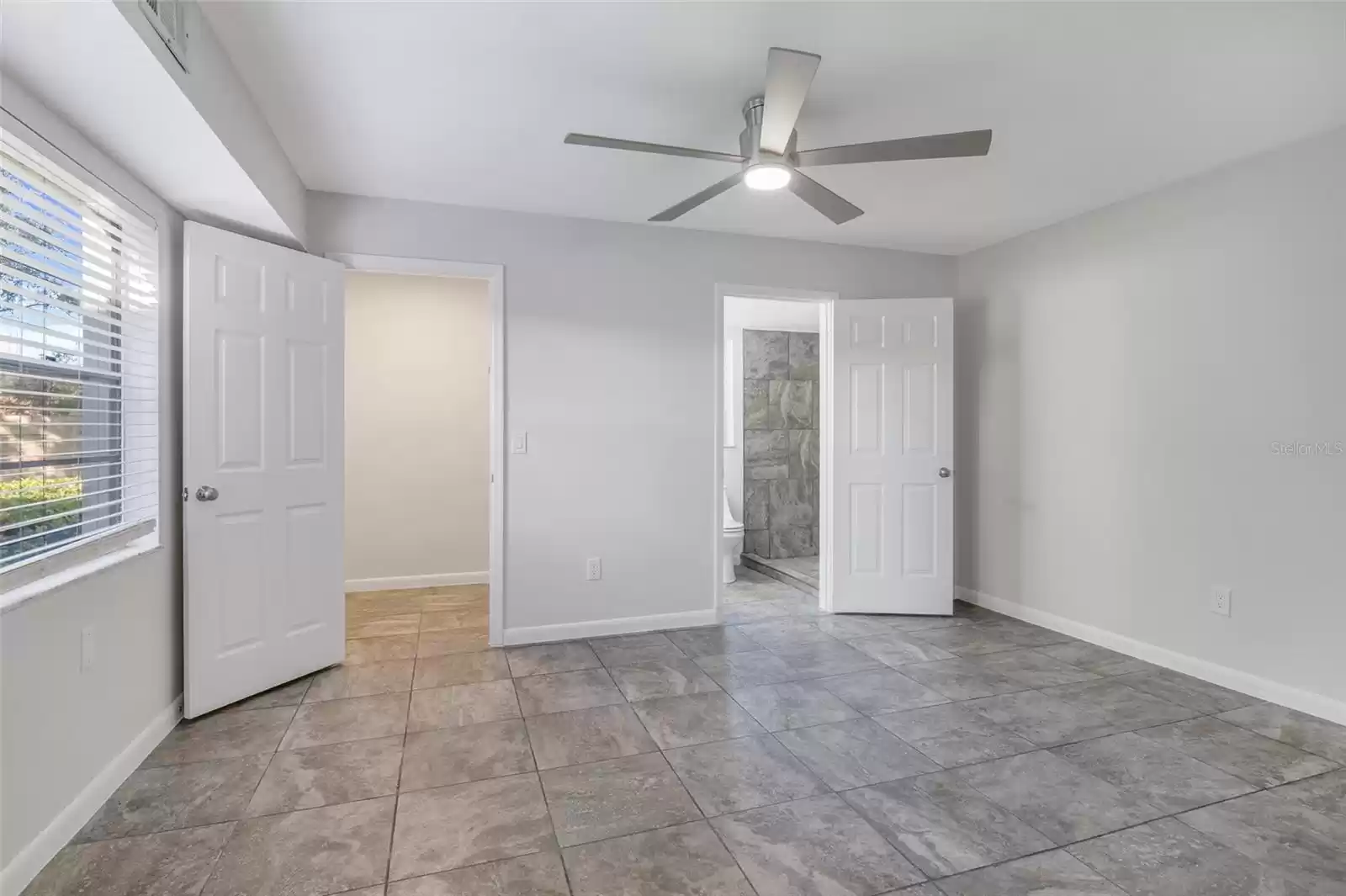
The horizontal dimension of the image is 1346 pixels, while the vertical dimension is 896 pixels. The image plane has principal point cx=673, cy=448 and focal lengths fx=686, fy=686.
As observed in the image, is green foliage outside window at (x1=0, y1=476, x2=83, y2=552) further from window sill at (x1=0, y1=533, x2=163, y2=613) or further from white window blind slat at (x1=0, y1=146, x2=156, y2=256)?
white window blind slat at (x1=0, y1=146, x2=156, y2=256)

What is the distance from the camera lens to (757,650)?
358 cm

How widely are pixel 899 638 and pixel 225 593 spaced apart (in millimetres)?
3253

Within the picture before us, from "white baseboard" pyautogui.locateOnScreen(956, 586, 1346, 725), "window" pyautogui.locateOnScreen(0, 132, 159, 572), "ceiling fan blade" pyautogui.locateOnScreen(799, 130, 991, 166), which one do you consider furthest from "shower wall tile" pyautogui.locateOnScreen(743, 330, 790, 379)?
"window" pyautogui.locateOnScreen(0, 132, 159, 572)

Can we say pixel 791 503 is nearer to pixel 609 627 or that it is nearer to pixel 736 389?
pixel 736 389

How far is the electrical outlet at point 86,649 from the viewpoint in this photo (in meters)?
2.02

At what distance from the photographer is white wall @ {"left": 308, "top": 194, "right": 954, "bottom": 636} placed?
11.9 feet

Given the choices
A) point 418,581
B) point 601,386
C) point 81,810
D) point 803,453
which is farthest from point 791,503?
point 81,810

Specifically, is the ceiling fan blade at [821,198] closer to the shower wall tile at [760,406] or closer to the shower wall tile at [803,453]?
the shower wall tile at [760,406]

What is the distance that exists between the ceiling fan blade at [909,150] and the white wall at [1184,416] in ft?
5.45

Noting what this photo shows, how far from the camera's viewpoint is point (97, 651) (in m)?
2.10

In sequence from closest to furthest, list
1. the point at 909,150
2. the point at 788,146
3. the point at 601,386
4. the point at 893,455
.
A: the point at 909,150, the point at 788,146, the point at 601,386, the point at 893,455

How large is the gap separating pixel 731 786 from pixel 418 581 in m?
3.44

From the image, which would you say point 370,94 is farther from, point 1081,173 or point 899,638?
point 899,638

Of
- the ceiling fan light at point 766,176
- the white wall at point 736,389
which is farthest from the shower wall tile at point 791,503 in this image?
the ceiling fan light at point 766,176
